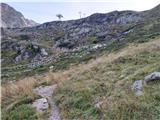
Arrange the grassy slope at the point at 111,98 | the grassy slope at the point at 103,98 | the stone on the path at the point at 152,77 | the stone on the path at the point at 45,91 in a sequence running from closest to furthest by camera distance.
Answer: the grassy slope at the point at 111,98, the grassy slope at the point at 103,98, the stone on the path at the point at 152,77, the stone on the path at the point at 45,91

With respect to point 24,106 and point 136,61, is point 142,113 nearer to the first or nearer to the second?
point 24,106

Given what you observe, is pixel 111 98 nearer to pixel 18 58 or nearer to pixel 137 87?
pixel 137 87

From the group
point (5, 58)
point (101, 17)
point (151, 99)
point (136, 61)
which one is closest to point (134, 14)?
point (101, 17)

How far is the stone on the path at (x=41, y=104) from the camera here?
12875 mm

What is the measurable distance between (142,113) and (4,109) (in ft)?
21.6

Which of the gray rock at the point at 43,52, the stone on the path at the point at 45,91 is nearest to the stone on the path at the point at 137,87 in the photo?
the stone on the path at the point at 45,91

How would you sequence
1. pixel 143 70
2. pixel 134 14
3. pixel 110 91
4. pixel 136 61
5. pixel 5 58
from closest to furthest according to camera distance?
1. pixel 110 91
2. pixel 143 70
3. pixel 136 61
4. pixel 5 58
5. pixel 134 14

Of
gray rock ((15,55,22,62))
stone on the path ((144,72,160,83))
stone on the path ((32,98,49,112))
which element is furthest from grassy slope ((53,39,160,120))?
gray rock ((15,55,22,62))

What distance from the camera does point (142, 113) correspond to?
394 inches

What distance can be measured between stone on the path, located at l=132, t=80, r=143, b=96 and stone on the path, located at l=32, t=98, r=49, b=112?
12.6ft

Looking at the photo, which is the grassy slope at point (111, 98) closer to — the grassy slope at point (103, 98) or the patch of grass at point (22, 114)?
the grassy slope at point (103, 98)

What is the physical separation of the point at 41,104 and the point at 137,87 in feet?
14.0

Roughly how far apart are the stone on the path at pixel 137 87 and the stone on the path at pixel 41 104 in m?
3.83

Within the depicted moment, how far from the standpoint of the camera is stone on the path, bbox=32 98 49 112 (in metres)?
12.9
